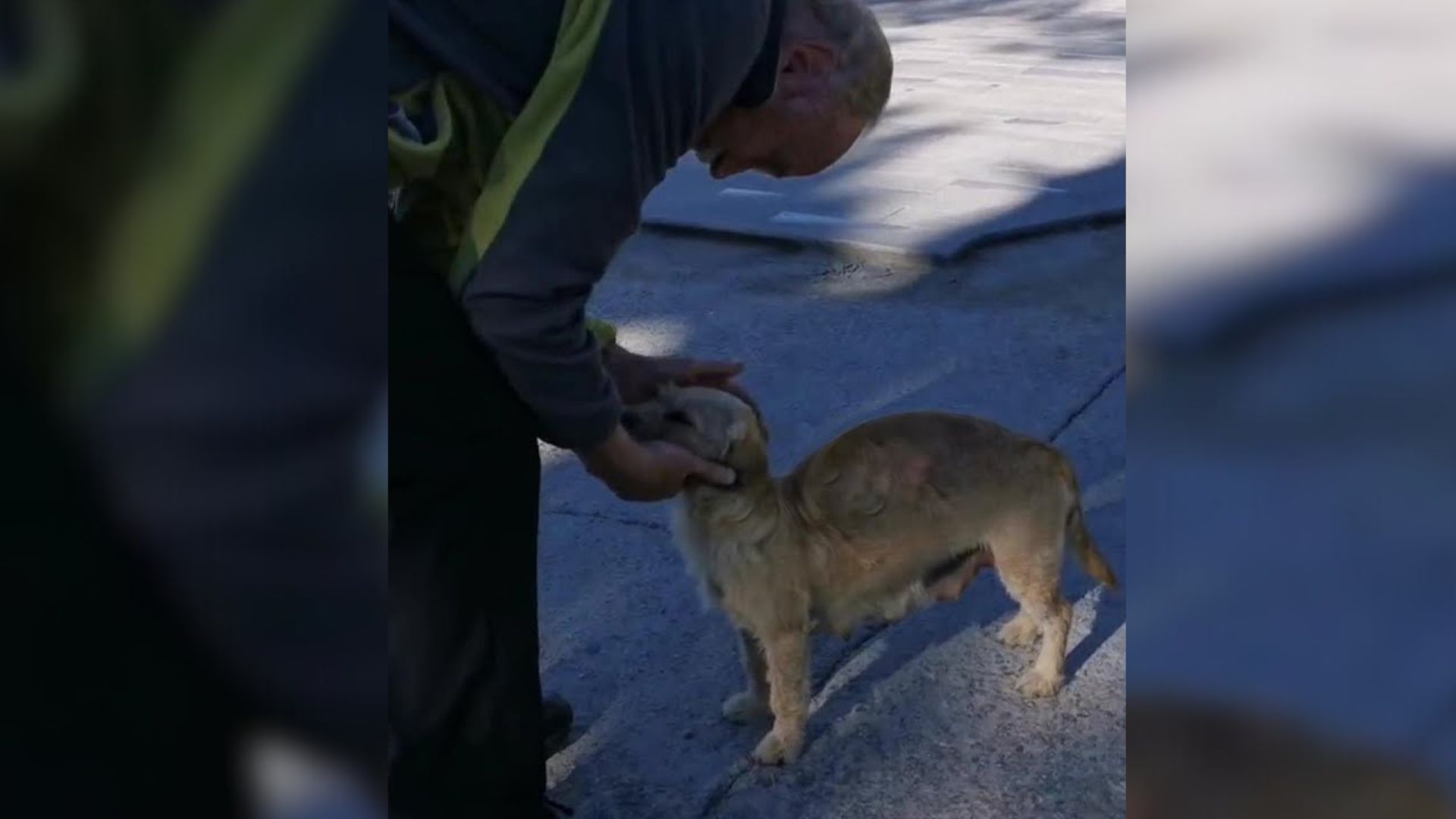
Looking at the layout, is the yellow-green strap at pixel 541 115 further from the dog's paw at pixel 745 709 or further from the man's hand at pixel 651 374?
the dog's paw at pixel 745 709

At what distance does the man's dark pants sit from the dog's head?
1.54 feet

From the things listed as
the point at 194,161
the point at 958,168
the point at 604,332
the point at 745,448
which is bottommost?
the point at 958,168

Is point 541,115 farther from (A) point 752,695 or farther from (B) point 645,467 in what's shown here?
(A) point 752,695

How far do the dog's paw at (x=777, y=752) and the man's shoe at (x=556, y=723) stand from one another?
1.26 ft

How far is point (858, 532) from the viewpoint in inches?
129

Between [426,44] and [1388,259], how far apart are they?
4.67 feet

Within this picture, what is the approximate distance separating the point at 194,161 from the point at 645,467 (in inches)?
67.9

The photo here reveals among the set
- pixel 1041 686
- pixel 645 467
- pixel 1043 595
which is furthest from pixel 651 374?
pixel 1041 686

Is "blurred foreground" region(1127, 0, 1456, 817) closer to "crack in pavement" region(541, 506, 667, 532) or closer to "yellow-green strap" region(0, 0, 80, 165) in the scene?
"yellow-green strap" region(0, 0, 80, 165)

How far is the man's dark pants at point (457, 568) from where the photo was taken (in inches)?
84.6

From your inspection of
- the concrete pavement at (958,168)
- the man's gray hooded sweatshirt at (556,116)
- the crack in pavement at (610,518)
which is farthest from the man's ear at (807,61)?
the concrete pavement at (958,168)

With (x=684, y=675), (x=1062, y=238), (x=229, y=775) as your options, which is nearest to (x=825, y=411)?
(x=684, y=675)

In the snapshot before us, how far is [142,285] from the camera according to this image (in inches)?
35.7

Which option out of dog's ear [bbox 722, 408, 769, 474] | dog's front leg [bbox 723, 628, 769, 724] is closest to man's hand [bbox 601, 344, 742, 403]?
dog's ear [bbox 722, 408, 769, 474]
